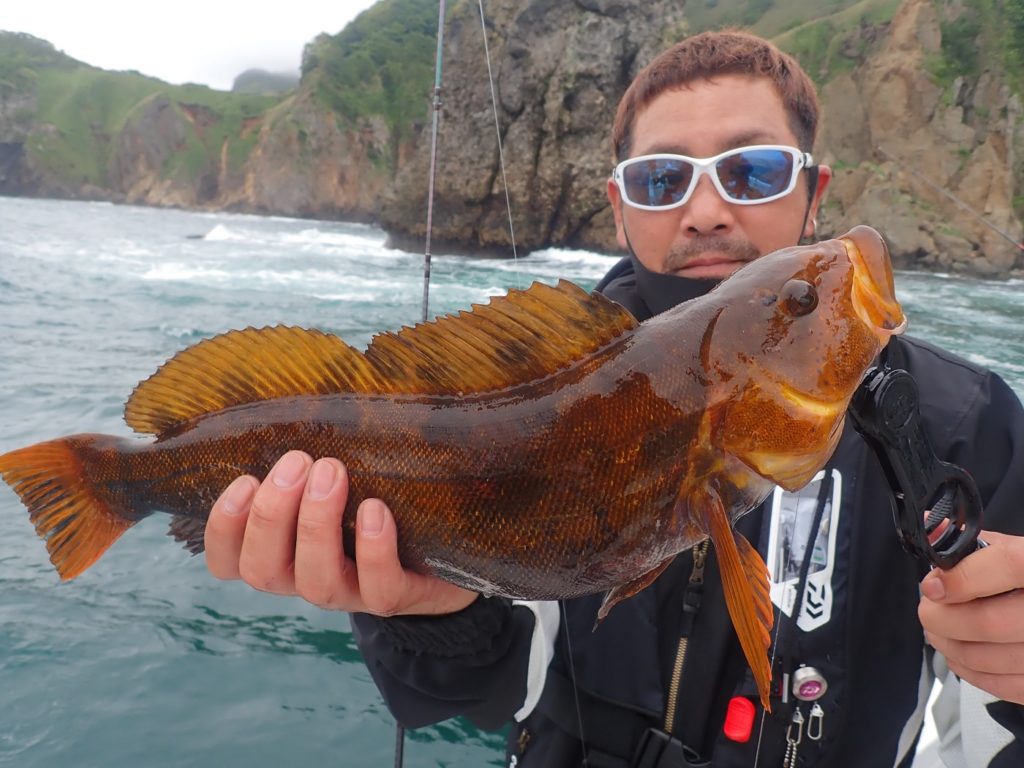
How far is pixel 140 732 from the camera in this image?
3.71 metres

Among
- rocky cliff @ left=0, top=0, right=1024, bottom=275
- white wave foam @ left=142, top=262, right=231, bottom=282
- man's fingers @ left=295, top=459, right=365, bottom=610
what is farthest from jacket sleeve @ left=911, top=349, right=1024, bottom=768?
rocky cliff @ left=0, top=0, right=1024, bottom=275

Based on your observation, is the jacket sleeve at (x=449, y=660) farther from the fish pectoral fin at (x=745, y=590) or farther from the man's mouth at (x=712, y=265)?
the man's mouth at (x=712, y=265)

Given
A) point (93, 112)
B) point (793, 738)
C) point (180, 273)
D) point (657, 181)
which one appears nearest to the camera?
point (793, 738)

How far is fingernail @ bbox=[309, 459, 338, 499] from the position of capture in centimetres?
162

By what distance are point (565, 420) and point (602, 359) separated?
0.18 metres

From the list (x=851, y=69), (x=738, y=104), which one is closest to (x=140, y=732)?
(x=738, y=104)

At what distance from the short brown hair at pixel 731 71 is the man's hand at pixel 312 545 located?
2231mm

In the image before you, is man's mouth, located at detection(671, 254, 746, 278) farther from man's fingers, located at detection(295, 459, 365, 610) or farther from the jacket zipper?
man's fingers, located at detection(295, 459, 365, 610)

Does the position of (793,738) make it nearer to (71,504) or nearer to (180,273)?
(71,504)

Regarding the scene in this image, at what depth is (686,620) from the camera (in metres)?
2.31

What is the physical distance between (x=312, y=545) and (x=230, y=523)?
260mm

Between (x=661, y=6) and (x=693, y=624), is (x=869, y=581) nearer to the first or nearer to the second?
(x=693, y=624)

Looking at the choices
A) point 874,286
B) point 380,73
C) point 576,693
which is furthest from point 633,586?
point 380,73

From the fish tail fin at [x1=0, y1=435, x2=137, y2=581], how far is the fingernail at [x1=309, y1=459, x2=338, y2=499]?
0.72m
